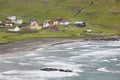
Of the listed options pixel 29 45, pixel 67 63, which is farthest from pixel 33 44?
pixel 67 63

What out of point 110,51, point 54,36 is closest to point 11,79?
point 110,51

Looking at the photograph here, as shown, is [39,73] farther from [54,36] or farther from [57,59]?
[54,36]

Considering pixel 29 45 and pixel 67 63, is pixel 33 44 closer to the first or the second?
pixel 29 45

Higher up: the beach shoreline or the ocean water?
the beach shoreline

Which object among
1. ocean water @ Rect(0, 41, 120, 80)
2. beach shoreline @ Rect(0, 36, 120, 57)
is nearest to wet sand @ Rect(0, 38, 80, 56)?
beach shoreline @ Rect(0, 36, 120, 57)

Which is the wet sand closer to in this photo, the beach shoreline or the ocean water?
the beach shoreline

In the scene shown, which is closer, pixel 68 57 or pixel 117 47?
pixel 68 57
